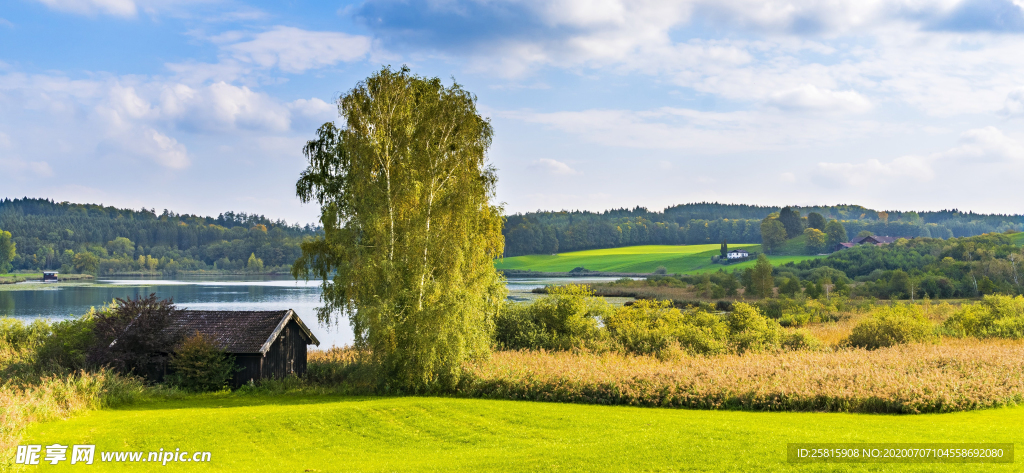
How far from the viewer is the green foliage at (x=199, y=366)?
76.7 feet

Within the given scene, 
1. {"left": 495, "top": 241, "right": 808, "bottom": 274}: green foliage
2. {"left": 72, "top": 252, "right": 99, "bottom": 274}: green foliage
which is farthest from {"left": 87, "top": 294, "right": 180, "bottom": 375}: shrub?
{"left": 72, "top": 252, "right": 99, "bottom": 274}: green foliage

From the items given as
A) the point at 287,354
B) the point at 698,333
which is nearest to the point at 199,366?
the point at 287,354

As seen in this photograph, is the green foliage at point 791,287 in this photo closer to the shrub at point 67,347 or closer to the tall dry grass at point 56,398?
the shrub at point 67,347

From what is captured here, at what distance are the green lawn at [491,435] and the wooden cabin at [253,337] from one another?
4.52 m

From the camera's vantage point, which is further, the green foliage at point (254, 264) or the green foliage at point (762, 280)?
the green foliage at point (254, 264)

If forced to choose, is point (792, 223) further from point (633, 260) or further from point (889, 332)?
point (889, 332)

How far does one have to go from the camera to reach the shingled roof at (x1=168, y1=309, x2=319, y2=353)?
80.0ft

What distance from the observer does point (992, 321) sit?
109 ft

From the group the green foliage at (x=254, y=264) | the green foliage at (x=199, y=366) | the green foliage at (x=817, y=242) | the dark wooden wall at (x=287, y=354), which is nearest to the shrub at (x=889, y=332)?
the dark wooden wall at (x=287, y=354)

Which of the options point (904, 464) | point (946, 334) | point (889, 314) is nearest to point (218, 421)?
point (904, 464)

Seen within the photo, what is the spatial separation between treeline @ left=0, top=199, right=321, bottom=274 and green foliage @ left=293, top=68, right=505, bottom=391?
123 m

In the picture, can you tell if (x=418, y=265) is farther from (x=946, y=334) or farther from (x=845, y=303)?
(x=845, y=303)

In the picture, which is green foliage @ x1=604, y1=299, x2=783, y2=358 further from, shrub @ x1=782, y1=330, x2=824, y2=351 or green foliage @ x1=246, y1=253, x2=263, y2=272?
green foliage @ x1=246, y1=253, x2=263, y2=272

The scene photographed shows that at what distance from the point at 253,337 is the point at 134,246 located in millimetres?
179697
